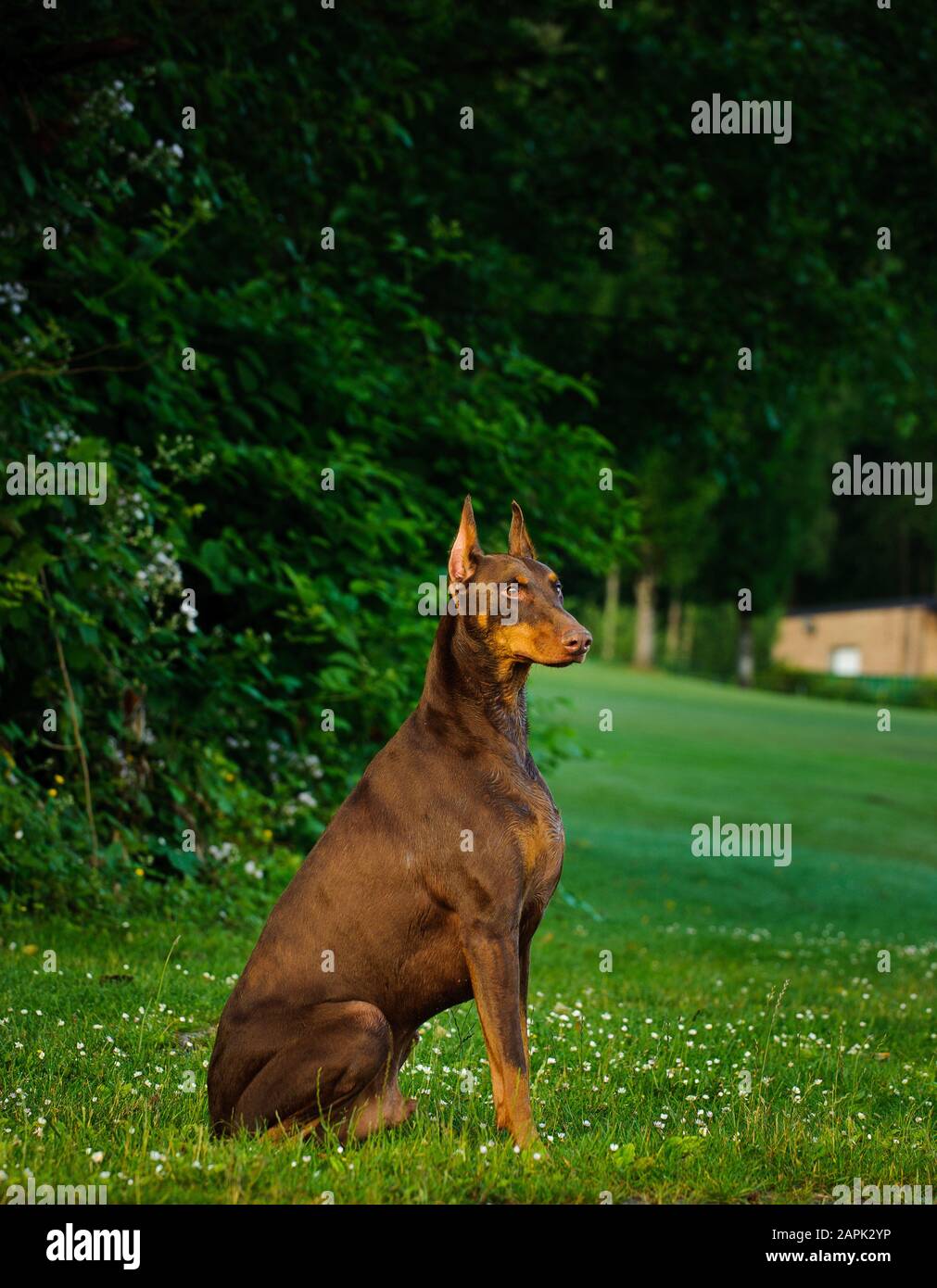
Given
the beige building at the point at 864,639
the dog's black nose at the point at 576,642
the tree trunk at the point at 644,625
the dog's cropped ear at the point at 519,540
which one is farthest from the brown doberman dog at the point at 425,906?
the beige building at the point at 864,639

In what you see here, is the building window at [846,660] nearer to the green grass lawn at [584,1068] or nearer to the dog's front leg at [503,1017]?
the green grass lawn at [584,1068]

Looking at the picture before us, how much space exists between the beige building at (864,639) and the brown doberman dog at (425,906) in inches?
2785

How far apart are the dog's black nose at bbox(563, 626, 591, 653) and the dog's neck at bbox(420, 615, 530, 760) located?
0.31m

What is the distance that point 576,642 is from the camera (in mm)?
4742

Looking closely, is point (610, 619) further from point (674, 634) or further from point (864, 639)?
point (864, 639)

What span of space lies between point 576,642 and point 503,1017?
4.23ft

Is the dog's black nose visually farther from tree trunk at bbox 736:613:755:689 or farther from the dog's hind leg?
tree trunk at bbox 736:613:755:689

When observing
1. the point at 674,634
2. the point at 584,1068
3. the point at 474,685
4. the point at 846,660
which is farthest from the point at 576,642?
the point at 674,634

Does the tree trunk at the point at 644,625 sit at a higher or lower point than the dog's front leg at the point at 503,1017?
higher

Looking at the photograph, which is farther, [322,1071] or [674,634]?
[674,634]

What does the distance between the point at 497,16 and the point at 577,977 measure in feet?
37.8

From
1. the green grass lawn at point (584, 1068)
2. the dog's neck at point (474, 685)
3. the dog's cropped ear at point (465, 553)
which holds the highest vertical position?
the dog's cropped ear at point (465, 553)

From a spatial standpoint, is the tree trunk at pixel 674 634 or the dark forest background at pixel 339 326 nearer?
the dark forest background at pixel 339 326

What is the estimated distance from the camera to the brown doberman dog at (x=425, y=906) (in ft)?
15.8
